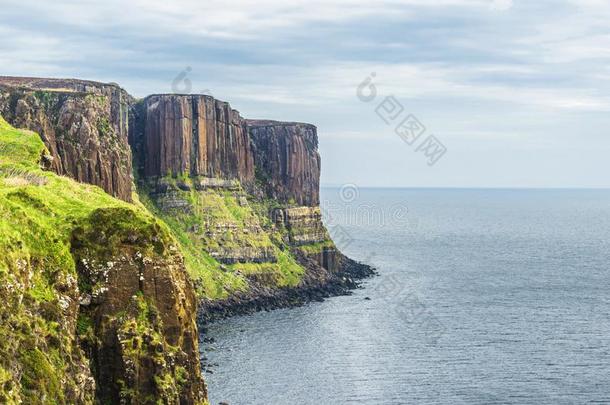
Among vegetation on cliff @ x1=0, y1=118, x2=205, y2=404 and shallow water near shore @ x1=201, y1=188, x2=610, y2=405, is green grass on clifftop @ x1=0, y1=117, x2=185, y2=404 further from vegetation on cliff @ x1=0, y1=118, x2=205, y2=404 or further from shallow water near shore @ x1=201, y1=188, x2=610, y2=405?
shallow water near shore @ x1=201, y1=188, x2=610, y2=405

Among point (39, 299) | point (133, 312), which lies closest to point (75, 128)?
point (133, 312)

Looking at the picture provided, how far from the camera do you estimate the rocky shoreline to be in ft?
493

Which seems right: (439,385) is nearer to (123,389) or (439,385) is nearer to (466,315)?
(466,315)

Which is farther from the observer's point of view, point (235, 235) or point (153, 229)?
point (235, 235)

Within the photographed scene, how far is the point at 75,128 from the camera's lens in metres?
146

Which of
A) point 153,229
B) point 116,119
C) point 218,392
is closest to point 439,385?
point 218,392

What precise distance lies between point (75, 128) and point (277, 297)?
166 ft

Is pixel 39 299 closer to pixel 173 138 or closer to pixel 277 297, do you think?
pixel 277 297

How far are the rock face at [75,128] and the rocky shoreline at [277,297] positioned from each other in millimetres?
26536

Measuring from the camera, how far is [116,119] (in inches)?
7190

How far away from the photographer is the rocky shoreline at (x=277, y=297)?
150 meters

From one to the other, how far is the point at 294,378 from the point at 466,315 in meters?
52.2

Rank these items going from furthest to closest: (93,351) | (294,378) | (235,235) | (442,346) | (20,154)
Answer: (235,235) < (442,346) < (294,378) < (20,154) < (93,351)

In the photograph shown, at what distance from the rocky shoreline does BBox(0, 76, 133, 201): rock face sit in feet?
87.1
